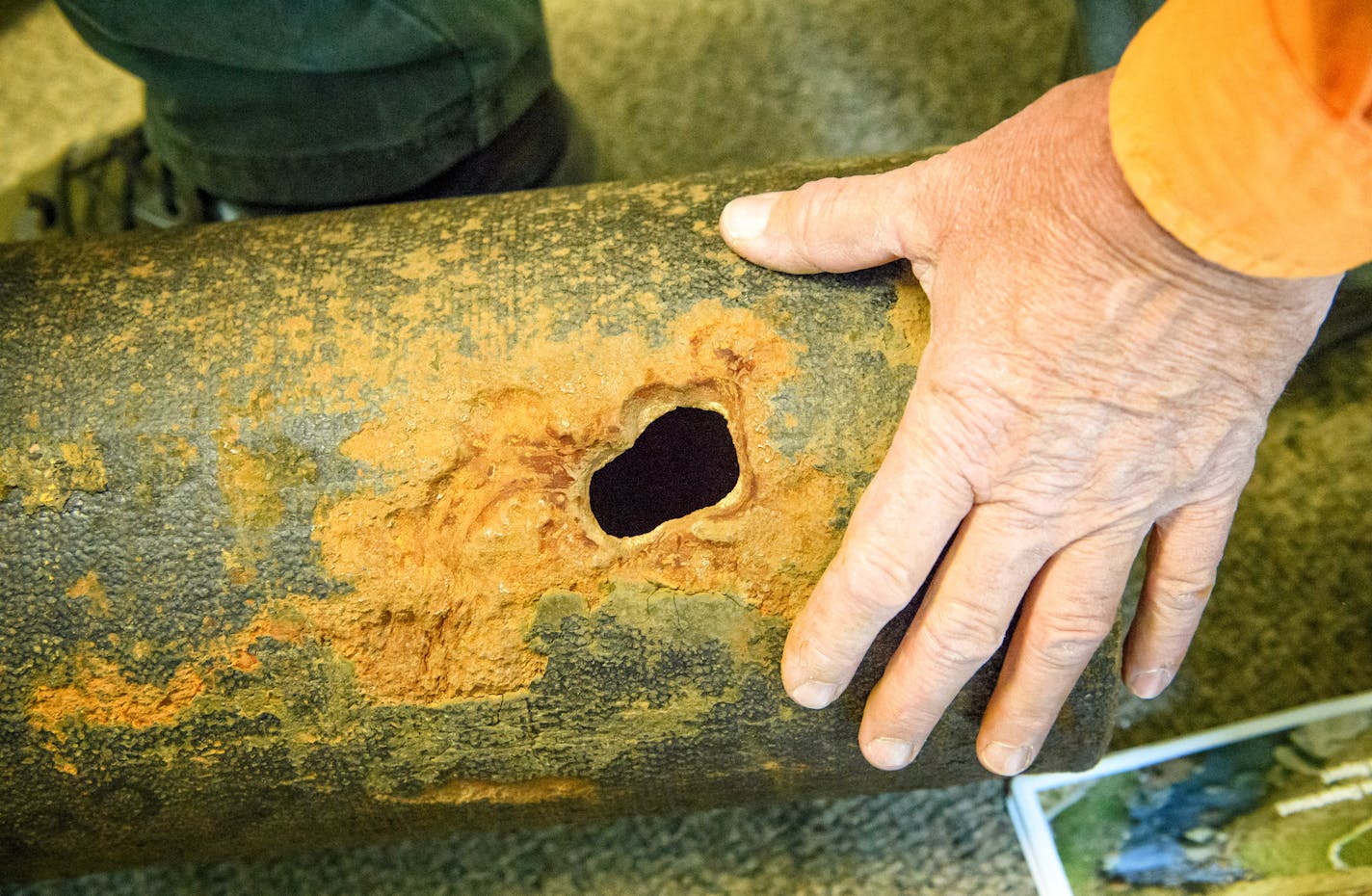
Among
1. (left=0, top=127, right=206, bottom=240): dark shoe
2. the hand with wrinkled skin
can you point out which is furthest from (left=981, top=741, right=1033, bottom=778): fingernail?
(left=0, top=127, right=206, bottom=240): dark shoe

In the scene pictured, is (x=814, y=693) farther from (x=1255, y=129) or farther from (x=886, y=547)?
(x=1255, y=129)

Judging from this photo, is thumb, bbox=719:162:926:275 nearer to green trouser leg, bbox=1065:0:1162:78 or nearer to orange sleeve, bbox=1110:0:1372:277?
orange sleeve, bbox=1110:0:1372:277

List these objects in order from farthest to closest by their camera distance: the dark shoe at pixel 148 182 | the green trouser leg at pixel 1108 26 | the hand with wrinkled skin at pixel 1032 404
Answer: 1. the dark shoe at pixel 148 182
2. the green trouser leg at pixel 1108 26
3. the hand with wrinkled skin at pixel 1032 404

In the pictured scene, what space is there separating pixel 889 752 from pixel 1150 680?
1.02 feet

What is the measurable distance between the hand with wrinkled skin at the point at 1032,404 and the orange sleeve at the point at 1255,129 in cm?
4

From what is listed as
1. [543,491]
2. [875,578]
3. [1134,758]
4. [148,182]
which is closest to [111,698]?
[543,491]

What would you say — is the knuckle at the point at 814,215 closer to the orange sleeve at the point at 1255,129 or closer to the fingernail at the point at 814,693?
the orange sleeve at the point at 1255,129

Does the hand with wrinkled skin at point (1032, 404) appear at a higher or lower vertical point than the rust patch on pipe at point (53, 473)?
higher

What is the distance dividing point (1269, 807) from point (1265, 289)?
1.02 meters

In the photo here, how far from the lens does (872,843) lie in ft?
5.25

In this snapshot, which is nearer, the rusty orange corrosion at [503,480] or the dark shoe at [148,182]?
the rusty orange corrosion at [503,480]

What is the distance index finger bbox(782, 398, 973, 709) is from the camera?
90 cm

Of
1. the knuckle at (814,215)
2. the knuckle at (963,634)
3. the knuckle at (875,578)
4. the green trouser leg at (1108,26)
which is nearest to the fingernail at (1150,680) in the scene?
the knuckle at (963,634)

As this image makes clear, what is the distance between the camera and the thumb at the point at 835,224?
0.95 metres
